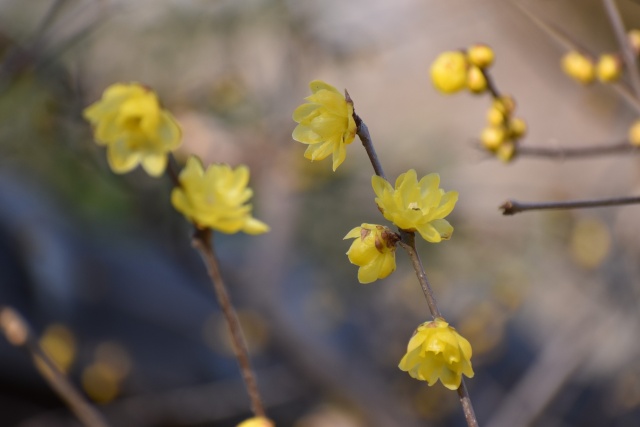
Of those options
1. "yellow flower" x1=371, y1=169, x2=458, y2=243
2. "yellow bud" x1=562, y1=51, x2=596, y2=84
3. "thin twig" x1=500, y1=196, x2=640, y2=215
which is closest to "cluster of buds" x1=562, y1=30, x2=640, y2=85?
"yellow bud" x1=562, y1=51, x2=596, y2=84

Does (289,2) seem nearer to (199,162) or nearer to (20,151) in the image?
(20,151)

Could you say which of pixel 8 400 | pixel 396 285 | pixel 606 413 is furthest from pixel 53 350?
pixel 606 413

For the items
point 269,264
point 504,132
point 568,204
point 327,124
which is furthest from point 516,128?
point 269,264

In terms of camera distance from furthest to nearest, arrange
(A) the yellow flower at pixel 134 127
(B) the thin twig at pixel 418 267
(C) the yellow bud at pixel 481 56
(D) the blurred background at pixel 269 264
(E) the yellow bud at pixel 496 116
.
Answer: (D) the blurred background at pixel 269 264, (E) the yellow bud at pixel 496 116, (C) the yellow bud at pixel 481 56, (A) the yellow flower at pixel 134 127, (B) the thin twig at pixel 418 267

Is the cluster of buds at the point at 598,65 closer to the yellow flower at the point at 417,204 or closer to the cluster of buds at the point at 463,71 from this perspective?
the cluster of buds at the point at 463,71

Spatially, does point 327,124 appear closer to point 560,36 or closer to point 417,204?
point 417,204

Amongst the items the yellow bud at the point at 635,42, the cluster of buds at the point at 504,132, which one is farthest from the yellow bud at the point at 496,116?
the yellow bud at the point at 635,42
